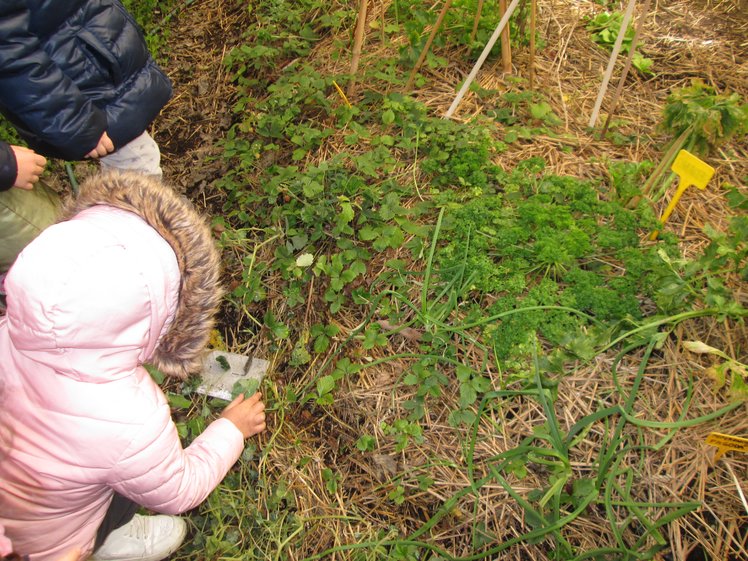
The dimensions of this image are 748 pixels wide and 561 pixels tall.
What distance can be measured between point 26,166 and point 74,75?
1.38 feet

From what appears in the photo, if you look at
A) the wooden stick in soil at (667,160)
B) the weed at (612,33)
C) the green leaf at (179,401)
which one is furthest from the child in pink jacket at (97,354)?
the weed at (612,33)

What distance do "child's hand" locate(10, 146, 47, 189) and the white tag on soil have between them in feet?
3.42

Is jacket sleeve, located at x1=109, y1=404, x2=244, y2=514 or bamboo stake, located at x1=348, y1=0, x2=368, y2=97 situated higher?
bamboo stake, located at x1=348, y1=0, x2=368, y2=97

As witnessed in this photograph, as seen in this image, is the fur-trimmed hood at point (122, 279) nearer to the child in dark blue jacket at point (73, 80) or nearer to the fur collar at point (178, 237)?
the fur collar at point (178, 237)

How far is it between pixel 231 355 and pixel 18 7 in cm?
157

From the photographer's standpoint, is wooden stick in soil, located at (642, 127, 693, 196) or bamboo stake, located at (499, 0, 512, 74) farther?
bamboo stake, located at (499, 0, 512, 74)

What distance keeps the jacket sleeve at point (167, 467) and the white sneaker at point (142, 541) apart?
424mm

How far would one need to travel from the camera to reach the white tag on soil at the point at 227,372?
245 centimetres

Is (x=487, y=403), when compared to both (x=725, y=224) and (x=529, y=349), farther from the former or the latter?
(x=725, y=224)

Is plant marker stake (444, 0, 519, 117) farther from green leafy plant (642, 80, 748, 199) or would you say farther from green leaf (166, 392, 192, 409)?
green leaf (166, 392, 192, 409)

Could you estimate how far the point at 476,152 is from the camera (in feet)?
8.09

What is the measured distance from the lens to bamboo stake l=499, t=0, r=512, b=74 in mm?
2678

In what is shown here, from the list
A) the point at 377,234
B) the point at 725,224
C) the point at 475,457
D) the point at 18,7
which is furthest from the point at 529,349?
the point at 18,7

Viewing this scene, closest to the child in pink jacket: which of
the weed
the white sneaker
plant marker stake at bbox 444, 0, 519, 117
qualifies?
the white sneaker
